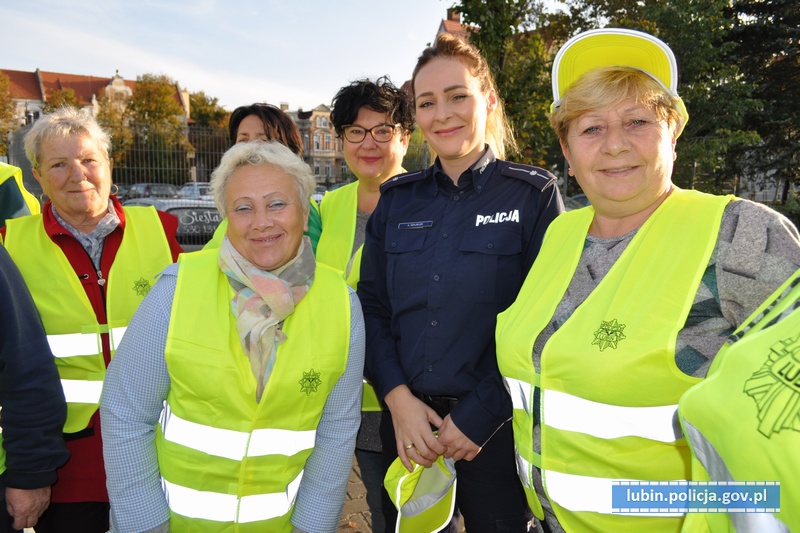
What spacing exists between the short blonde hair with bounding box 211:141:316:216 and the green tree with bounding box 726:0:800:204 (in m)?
19.1

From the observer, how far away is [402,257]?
249 centimetres

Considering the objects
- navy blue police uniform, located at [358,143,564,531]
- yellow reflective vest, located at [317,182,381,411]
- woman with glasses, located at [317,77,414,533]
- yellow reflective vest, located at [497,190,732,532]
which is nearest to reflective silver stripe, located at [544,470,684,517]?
yellow reflective vest, located at [497,190,732,532]

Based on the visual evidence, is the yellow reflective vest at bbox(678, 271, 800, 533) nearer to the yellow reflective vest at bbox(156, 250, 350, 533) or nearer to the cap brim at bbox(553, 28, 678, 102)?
the cap brim at bbox(553, 28, 678, 102)

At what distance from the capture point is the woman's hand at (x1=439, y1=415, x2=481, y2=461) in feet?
7.09

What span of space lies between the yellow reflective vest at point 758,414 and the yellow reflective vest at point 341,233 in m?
2.11

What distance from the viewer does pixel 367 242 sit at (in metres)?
2.74

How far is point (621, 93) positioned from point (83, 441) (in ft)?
9.25

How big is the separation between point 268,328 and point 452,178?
111 cm

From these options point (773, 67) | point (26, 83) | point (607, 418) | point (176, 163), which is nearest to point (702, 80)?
point (773, 67)

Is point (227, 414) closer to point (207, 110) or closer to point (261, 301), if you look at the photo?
point (261, 301)

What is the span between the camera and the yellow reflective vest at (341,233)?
124 inches

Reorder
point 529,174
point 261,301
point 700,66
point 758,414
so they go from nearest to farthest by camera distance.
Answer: point 758,414, point 261,301, point 529,174, point 700,66

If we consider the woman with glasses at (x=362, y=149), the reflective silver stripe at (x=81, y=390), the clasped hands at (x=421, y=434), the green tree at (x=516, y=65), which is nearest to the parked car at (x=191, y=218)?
the green tree at (x=516, y=65)
